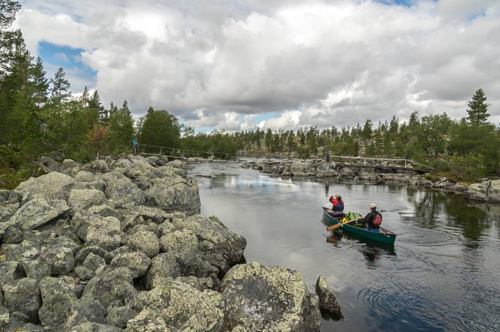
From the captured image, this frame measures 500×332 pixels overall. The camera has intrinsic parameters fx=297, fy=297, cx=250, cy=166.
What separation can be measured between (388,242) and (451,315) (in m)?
8.92

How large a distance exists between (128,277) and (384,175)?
7550 centimetres

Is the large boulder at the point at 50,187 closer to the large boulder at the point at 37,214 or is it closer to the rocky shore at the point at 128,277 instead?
the rocky shore at the point at 128,277

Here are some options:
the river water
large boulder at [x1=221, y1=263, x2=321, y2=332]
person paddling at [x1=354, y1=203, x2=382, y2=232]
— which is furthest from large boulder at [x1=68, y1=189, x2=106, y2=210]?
person paddling at [x1=354, y1=203, x2=382, y2=232]

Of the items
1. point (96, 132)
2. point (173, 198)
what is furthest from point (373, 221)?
point (96, 132)

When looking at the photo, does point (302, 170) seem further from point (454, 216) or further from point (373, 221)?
point (373, 221)

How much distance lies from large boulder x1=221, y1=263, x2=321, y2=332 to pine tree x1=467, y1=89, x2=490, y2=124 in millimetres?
108603

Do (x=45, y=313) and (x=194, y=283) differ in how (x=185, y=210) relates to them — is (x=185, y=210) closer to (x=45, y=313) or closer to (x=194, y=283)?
(x=194, y=283)

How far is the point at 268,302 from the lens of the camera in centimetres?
969

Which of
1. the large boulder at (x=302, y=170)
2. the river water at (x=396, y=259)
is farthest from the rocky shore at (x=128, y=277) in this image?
the large boulder at (x=302, y=170)

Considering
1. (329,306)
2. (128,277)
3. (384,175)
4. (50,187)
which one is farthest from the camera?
(384,175)

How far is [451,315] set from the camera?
12.9 m

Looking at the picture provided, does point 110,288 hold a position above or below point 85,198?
below

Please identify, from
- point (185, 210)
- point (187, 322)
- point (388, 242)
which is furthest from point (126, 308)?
point (388, 242)

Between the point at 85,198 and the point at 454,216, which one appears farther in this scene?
the point at 454,216
